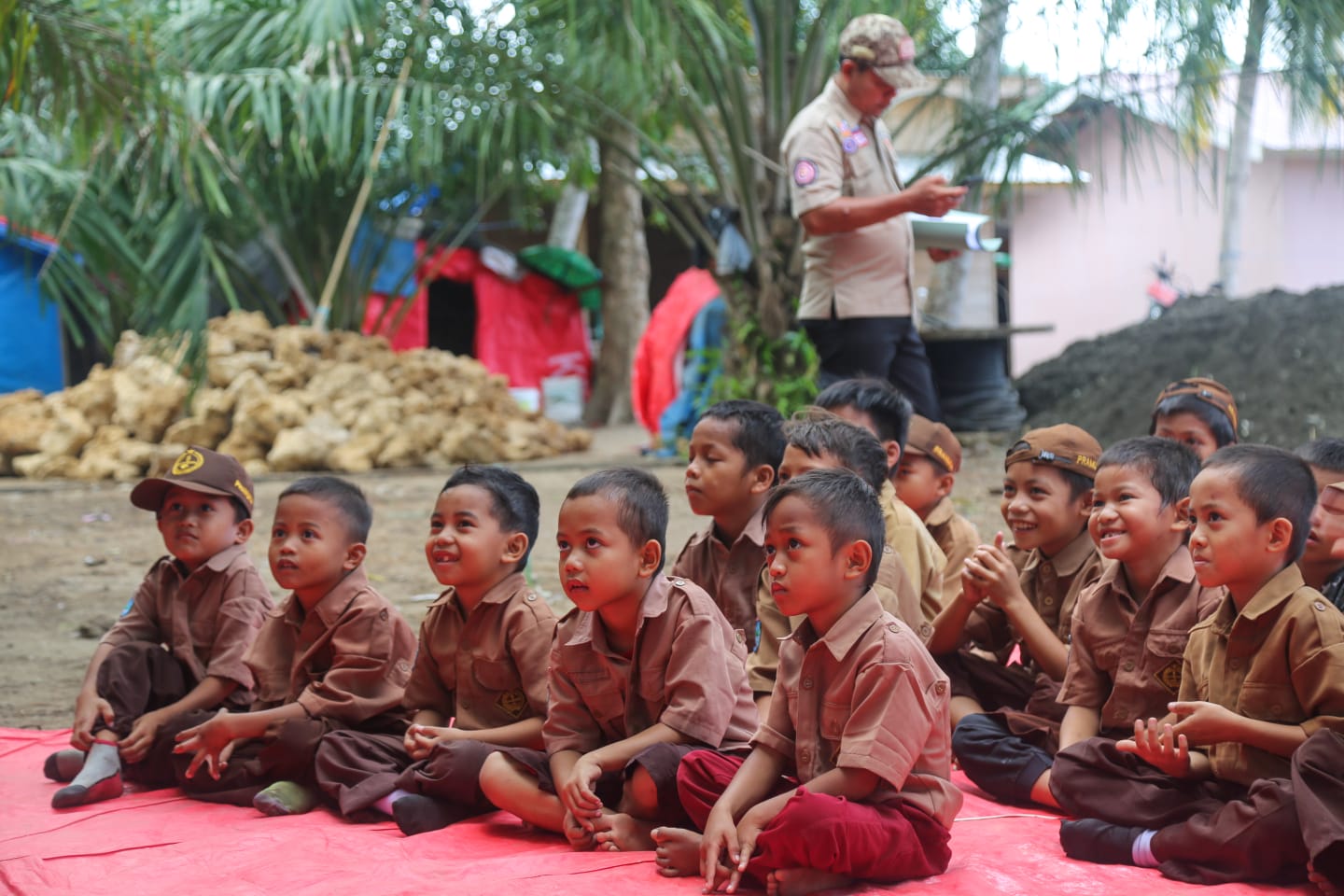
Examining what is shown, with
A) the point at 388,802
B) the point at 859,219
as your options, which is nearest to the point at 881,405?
the point at 859,219

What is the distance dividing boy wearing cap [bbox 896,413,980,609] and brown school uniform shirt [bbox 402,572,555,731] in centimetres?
119

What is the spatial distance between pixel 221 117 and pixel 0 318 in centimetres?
542

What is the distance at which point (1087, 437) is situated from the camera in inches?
121

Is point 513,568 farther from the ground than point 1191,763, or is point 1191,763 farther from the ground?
point 513,568

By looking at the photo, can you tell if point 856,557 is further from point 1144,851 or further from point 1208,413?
point 1208,413

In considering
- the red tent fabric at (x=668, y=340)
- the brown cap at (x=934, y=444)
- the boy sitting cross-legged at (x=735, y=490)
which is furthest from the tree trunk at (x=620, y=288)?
the boy sitting cross-legged at (x=735, y=490)

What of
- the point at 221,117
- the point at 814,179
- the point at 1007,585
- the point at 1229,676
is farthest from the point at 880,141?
the point at 221,117

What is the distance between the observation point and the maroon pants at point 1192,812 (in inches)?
87.4

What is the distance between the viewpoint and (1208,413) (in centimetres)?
352

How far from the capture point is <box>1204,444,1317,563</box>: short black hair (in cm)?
231

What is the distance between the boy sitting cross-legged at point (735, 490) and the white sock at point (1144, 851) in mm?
1032

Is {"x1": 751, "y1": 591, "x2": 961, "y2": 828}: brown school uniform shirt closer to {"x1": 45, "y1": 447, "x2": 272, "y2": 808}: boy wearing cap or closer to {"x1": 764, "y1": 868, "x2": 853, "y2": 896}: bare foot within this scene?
{"x1": 764, "y1": 868, "x2": 853, "y2": 896}: bare foot

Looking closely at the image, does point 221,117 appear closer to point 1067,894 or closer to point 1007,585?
point 1007,585

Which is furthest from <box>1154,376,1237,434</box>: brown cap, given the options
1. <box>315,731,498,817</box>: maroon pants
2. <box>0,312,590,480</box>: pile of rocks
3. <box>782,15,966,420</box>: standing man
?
<box>0,312,590,480</box>: pile of rocks
